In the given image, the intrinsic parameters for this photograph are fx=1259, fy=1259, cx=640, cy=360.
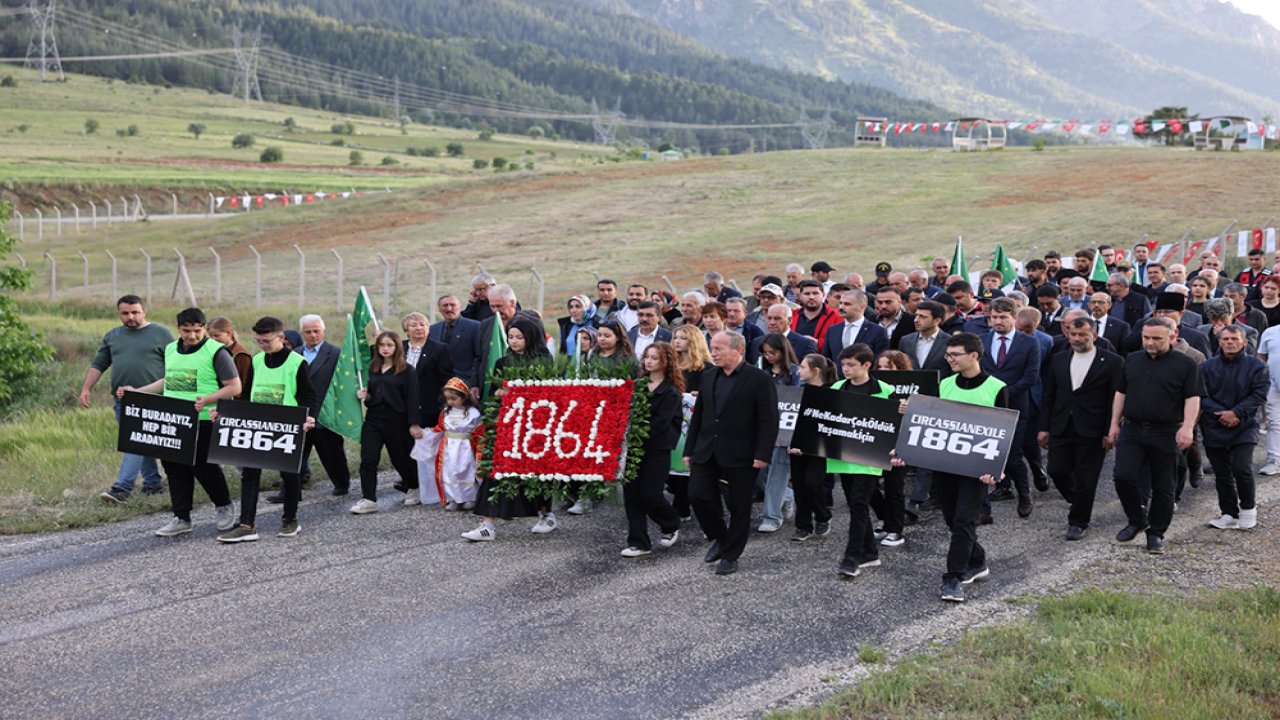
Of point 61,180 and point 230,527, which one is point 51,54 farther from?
point 230,527

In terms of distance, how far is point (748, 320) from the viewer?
44.9 ft

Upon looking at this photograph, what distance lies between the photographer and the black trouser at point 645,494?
1017cm

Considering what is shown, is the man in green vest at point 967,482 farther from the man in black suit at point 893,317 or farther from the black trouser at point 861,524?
the man in black suit at point 893,317

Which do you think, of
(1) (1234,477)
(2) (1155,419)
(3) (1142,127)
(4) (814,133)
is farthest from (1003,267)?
(4) (814,133)

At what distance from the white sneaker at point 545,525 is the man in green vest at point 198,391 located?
266 cm

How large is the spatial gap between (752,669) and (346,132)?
13902cm

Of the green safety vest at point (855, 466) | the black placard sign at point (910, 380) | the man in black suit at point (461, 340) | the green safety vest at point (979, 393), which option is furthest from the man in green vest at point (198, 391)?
the green safety vest at point (979, 393)

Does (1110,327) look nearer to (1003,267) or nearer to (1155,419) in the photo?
(1155,419)

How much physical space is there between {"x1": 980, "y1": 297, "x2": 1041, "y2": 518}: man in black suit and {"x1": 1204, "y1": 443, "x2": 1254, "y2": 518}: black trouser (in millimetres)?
1571

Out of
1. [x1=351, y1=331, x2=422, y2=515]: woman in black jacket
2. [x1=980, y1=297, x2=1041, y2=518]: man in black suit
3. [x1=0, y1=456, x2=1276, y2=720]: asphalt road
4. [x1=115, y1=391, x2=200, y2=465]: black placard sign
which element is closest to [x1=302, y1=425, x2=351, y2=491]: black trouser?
[x1=351, y1=331, x2=422, y2=515]: woman in black jacket

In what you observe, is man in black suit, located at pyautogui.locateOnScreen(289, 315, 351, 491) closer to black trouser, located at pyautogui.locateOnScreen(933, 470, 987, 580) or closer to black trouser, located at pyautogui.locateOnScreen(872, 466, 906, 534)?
black trouser, located at pyautogui.locateOnScreen(872, 466, 906, 534)

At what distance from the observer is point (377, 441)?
11797mm

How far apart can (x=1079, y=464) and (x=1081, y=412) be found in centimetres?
44

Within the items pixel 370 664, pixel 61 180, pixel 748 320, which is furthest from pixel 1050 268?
pixel 61 180
